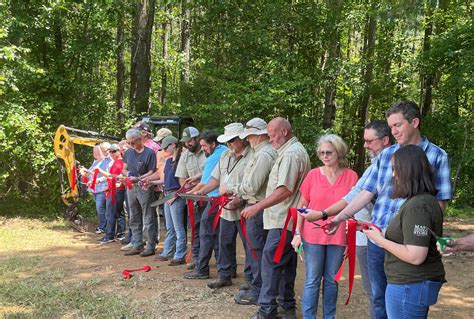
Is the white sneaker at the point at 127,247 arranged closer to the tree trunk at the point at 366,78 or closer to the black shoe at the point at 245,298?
the black shoe at the point at 245,298

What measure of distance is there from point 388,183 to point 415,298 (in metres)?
1.10

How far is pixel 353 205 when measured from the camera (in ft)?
12.1

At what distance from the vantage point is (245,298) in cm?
537

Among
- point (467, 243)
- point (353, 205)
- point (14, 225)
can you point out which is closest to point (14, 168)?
point (14, 225)

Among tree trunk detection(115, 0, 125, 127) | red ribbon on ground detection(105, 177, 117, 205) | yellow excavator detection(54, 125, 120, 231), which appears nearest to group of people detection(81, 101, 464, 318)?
red ribbon on ground detection(105, 177, 117, 205)

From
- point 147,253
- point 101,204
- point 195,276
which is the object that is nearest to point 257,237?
point 195,276

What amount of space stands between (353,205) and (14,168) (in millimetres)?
11122

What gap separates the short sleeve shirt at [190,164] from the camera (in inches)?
280

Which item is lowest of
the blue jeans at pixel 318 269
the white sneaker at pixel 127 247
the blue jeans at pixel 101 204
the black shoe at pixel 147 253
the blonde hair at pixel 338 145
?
the white sneaker at pixel 127 247

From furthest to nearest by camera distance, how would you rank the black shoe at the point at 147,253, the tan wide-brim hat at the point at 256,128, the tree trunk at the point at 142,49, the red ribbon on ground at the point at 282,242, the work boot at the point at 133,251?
the tree trunk at the point at 142,49, the work boot at the point at 133,251, the black shoe at the point at 147,253, the tan wide-brim hat at the point at 256,128, the red ribbon on ground at the point at 282,242

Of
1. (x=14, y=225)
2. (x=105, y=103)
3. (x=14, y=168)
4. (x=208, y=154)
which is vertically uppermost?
(x=105, y=103)

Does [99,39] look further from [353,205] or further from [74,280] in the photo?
[353,205]

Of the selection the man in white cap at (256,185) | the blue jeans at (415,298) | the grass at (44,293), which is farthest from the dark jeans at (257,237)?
the blue jeans at (415,298)

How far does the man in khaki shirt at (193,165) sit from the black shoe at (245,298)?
168cm
